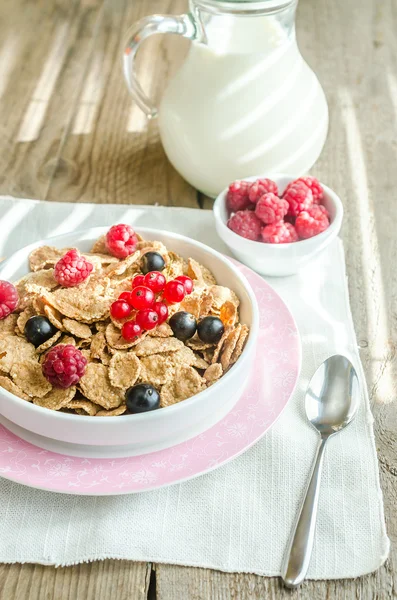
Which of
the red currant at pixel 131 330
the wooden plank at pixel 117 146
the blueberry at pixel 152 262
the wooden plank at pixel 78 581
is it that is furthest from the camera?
the wooden plank at pixel 117 146

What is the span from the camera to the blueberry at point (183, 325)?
98 centimetres

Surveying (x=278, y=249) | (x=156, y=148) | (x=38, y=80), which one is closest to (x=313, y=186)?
(x=278, y=249)

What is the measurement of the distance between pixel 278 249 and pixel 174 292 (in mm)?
299

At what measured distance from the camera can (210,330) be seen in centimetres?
97

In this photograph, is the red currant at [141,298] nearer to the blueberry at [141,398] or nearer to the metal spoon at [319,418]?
the blueberry at [141,398]

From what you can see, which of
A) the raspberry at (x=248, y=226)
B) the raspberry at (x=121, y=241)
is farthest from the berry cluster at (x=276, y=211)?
the raspberry at (x=121, y=241)

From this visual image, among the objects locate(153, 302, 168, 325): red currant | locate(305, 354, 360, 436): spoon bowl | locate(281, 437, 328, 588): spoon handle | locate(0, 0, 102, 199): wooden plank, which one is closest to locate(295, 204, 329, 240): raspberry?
locate(305, 354, 360, 436): spoon bowl

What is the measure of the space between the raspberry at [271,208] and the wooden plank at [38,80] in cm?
55

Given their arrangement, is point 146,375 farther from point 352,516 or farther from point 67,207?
point 67,207

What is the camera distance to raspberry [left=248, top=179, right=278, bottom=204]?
1260mm

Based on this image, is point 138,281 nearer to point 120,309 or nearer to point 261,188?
point 120,309

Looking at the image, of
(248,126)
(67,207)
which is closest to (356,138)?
(248,126)

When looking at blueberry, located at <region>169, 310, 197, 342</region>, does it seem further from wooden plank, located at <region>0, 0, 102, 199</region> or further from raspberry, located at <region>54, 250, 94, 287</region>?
wooden plank, located at <region>0, 0, 102, 199</region>

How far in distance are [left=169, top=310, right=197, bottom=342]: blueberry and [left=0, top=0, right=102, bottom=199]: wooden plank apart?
0.67m
